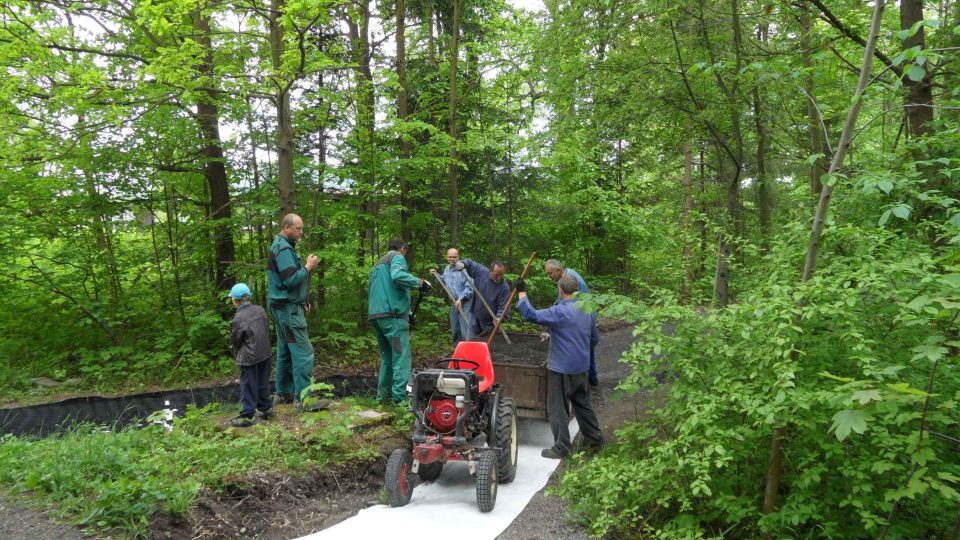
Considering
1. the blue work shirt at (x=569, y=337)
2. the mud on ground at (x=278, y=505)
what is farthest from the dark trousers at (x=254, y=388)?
the blue work shirt at (x=569, y=337)

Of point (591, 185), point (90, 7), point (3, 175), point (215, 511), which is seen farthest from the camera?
point (591, 185)

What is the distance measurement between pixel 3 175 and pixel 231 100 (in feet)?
10.9

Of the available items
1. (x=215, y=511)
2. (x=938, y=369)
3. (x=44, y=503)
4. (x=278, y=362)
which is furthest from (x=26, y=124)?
(x=938, y=369)

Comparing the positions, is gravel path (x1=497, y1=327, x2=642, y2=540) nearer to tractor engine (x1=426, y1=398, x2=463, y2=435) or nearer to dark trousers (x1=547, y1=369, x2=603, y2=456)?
dark trousers (x1=547, y1=369, x2=603, y2=456)

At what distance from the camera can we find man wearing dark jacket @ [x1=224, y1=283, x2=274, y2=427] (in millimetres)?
5051

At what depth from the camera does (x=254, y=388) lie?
5148 mm

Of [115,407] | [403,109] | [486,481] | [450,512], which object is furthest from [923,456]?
[403,109]

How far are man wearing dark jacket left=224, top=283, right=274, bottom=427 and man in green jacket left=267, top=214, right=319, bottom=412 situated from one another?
0.83ft

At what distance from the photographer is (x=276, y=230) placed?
403 inches

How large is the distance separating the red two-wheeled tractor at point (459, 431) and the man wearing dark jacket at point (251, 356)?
1.75 meters

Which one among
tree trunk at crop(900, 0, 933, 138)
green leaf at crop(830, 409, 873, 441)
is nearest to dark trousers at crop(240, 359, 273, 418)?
green leaf at crop(830, 409, 873, 441)

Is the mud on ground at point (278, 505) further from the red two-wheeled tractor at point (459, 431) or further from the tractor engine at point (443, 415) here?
the tractor engine at point (443, 415)

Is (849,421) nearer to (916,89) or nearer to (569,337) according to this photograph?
(569,337)

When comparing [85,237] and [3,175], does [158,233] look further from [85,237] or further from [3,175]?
[3,175]
